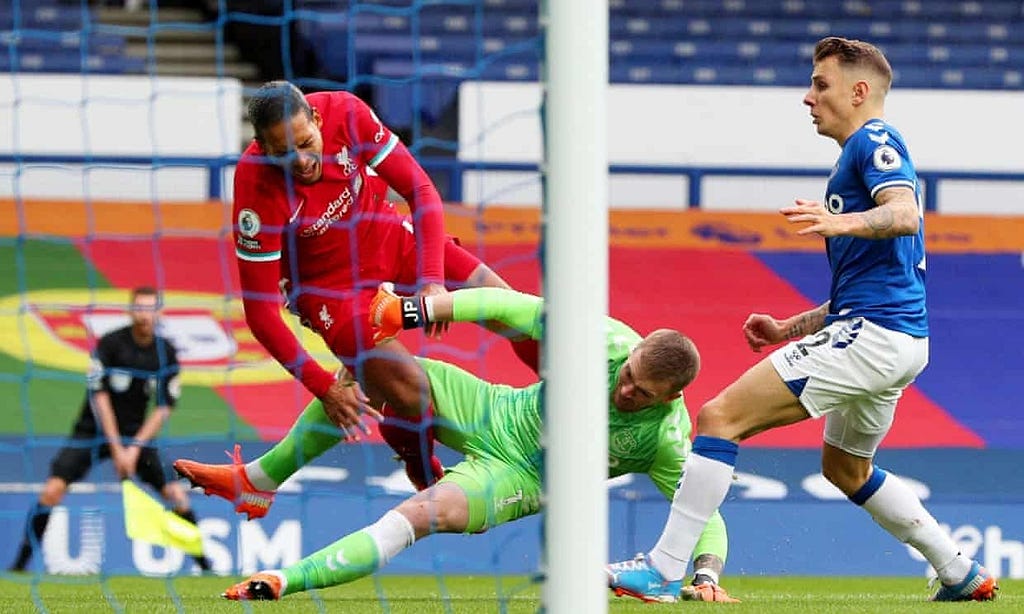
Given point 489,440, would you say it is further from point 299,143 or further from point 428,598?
point 299,143

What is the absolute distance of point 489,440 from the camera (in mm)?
5504

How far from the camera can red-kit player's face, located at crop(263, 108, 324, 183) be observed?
557cm

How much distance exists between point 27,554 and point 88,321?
2465mm

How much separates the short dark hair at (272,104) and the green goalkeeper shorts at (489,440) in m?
1.01

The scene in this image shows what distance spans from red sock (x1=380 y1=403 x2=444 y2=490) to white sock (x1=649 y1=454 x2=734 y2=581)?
1.02 meters

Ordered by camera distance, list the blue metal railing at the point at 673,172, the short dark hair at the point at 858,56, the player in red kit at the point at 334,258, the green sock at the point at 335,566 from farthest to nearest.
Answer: the blue metal railing at the point at 673,172, the player in red kit at the point at 334,258, the short dark hair at the point at 858,56, the green sock at the point at 335,566

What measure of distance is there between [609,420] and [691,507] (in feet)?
1.48

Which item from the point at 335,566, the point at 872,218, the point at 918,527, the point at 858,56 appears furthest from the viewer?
the point at 918,527

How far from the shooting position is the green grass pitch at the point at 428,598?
17.3 ft

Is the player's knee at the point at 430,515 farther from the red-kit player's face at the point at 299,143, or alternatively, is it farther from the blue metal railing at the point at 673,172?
the blue metal railing at the point at 673,172

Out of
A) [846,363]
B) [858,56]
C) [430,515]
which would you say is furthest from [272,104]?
[846,363]

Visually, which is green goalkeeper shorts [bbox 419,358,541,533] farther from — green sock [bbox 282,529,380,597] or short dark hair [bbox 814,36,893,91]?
short dark hair [bbox 814,36,893,91]

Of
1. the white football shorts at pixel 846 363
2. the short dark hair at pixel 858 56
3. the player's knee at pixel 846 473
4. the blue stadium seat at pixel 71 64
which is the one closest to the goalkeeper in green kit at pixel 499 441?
the white football shorts at pixel 846 363

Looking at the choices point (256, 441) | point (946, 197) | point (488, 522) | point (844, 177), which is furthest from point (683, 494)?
point (946, 197)
